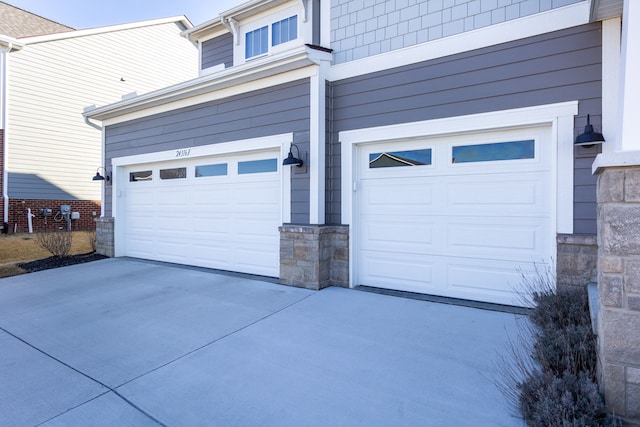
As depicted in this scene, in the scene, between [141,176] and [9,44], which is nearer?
[141,176]

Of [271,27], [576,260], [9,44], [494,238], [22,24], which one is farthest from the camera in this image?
[22,24]

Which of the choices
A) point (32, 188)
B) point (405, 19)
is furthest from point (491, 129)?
point (32, 188)

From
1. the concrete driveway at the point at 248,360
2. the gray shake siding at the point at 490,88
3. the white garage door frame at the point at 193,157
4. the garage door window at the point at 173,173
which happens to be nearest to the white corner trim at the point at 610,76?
the gray shake siding at the point at 490,88

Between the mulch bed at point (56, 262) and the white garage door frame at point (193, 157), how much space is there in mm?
641

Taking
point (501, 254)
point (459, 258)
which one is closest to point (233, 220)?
point (459, 258)

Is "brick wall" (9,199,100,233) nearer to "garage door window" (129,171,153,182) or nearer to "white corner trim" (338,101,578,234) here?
"garage door window" (129,171,153,182)

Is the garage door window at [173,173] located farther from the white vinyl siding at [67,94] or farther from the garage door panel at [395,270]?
the white vinyl siding at [67,94]

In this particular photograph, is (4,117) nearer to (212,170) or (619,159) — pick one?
(212,170)

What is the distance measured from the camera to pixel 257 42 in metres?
8.63

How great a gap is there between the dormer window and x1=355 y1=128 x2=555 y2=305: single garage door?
4126mm

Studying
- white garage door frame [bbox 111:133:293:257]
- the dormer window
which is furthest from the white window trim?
white garage door frame [bbox 111:133:293:257]

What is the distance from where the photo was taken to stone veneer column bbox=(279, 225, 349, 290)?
5488mm

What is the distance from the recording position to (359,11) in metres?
5.76

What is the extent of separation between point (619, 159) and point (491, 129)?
107 inches
